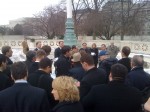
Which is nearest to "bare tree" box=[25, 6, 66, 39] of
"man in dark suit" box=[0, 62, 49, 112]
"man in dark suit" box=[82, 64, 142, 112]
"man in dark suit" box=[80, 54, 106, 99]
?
"man in dark suit" box=[80, 54, 106, 99]

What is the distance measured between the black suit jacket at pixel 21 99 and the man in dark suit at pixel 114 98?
2.43ft

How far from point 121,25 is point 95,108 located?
42.7 meters

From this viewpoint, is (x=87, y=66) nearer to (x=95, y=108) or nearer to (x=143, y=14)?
(x=95, y=108)

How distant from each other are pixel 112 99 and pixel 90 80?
0.87m

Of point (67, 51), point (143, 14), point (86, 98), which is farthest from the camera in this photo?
point (143, 14)

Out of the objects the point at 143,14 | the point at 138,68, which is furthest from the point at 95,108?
the point at 143,14

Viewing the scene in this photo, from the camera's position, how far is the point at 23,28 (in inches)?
3307

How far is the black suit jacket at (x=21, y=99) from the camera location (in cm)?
432

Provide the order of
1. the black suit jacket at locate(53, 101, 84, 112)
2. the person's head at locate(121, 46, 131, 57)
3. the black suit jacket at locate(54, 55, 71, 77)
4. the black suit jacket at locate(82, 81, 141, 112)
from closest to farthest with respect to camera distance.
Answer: the black suit jacket at locate(53, 101, 84, 112) → the black suit jacket at locate(82, 81, 141, 112) → the person's head at locate(121, 46, 131, 57) → the black suit jacket at locate(54, 55, 71, 77)

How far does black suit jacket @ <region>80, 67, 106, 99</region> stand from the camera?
528 centimetres

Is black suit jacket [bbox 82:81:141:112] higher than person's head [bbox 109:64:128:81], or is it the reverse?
person's head [bbox 109:64:128:81]

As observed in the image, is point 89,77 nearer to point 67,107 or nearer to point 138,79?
point 138,79

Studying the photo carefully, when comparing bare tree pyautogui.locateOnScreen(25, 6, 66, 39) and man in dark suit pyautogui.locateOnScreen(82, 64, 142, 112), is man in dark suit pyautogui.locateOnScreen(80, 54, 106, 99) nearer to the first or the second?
man in dark suit pyautogui.locateOnScreen(82, 64, 142, 112)

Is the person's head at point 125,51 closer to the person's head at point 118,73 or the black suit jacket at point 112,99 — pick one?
the person's head at point 118,73
